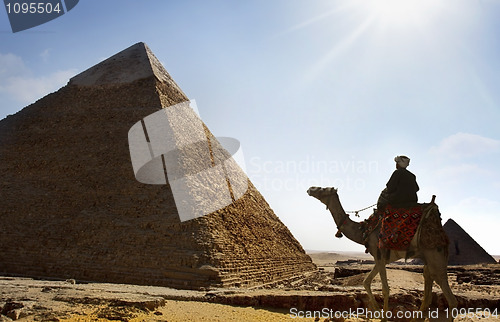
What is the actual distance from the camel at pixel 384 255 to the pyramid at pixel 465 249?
24.5 meters

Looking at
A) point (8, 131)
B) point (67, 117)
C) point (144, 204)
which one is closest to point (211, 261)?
point (144, 204)

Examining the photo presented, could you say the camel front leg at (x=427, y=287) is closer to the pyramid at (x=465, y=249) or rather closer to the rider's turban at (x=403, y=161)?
the rider's turban at (x=403, y=161)

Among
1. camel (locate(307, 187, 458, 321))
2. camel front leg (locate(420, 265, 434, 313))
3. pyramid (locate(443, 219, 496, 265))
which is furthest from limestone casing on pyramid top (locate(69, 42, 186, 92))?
pyramid (locate(443, 219, 496, 265))

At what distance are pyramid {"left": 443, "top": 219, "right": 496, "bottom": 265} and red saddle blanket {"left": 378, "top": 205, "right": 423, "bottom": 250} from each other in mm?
24728

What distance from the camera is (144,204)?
13.3 m

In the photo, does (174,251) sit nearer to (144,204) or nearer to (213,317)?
(144,204)

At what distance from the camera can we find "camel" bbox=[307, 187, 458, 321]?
161 inches

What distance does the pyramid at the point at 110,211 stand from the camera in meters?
10.5

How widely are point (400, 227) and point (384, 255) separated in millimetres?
394

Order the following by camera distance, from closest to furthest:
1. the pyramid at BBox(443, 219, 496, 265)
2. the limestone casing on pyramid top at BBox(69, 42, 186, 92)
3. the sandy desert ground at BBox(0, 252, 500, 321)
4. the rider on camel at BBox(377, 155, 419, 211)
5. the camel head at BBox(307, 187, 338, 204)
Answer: the sandy desert ground at BBox(0, 252, 500, 321)
the rider on camel at BBox(377, 155, 419, 211)
the camel head at BBox(307, 187, 338, 204)
the limestone casing on pyramid top at BBox(69, 42, 186, 92)
the pyramid at BBox(443, 219, 496, 265)

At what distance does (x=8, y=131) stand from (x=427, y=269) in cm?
2282

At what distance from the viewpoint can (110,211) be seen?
13.2 meters

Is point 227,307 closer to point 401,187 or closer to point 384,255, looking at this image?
point 384,255

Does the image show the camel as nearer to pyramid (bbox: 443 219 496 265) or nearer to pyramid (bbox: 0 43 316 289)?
pyramid (bbox: 0 43 316 289)
